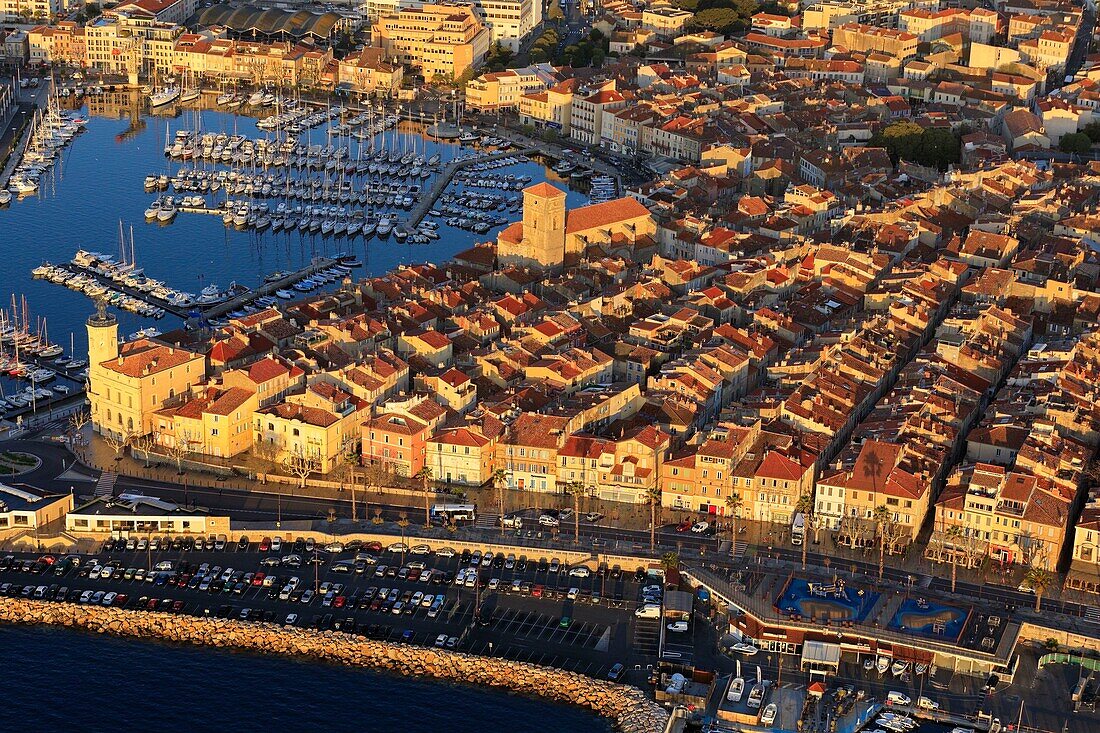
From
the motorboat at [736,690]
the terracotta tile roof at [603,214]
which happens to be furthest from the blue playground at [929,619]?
the terracotta tile roof at [603,214]

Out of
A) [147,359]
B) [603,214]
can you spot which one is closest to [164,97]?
[603,214]

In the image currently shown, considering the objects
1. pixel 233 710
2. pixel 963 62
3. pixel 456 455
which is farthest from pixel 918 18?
pixel 233 710

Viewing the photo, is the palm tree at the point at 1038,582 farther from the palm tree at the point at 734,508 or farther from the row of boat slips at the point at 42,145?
the row of boat slips at the point at 42,145

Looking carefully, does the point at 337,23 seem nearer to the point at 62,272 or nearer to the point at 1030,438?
the point at 62,272

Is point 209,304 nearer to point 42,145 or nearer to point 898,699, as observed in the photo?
point 42,145

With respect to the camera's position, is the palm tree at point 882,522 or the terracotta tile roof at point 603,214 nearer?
the palm tree at point 882,522

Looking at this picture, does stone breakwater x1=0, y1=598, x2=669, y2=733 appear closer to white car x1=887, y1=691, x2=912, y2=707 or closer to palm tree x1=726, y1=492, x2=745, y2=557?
white car x1=887, y1=691, x2=912, y2=707
